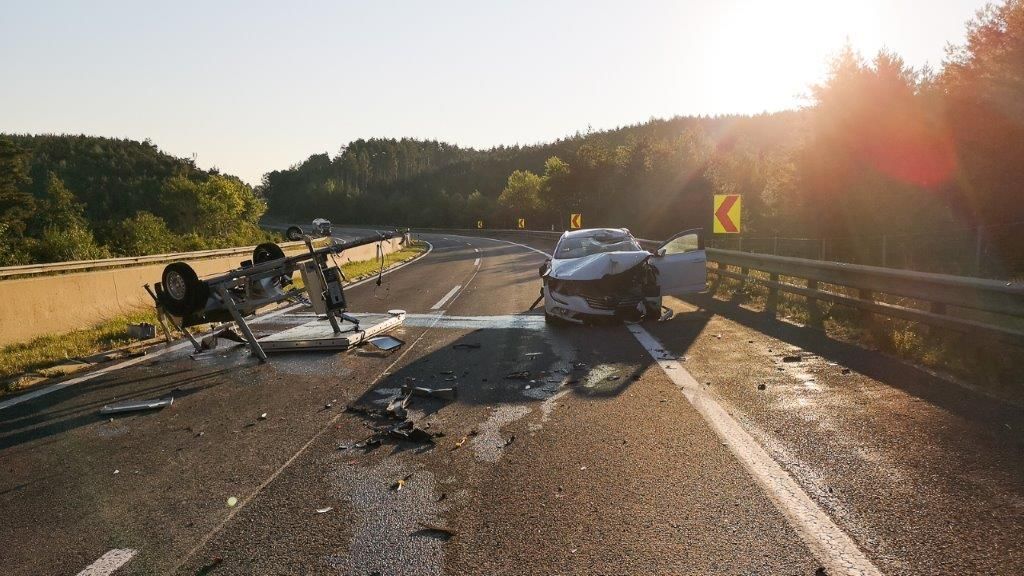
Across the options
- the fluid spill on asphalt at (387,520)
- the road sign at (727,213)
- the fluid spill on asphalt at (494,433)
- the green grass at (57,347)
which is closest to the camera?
the fluid spill on asphalt at (387,520)

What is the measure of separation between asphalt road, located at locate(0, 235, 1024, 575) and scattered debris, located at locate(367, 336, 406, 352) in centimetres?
84

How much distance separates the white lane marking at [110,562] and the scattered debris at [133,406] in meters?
3.31

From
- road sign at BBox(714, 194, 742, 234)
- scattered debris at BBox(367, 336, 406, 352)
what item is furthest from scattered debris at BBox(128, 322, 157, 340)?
road sign at BBox(714, 194, 742, 234)

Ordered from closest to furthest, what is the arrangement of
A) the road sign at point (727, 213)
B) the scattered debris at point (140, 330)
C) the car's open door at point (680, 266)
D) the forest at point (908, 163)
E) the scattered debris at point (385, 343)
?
1. the scattered debris at point (140, 330)
2. the scattered debris at point (385, 343)
3. the car's open door at point (680, 266)
4. the road sign at point (727, 213)
5. the forest at point (908, 163)

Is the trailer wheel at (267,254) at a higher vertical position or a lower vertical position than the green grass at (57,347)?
higher

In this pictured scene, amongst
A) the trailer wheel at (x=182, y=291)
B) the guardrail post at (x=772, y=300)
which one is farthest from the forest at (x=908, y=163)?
the trailer wheel at (x=182, y=291)

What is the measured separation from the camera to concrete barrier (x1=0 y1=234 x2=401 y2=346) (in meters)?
9.86

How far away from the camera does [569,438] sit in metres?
5.03

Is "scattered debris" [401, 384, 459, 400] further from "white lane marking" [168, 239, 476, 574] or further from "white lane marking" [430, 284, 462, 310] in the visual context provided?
"white lane marking" [430, 284, 462, 310]

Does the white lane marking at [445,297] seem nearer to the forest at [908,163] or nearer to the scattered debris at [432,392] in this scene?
the scattered debris at [432,392]

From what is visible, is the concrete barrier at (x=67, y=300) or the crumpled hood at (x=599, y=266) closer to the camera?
the concrete barrier at (x=67, y=300)

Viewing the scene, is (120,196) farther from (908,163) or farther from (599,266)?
(599,266)

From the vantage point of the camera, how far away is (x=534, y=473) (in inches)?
169

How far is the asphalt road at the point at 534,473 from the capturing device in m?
3.19
